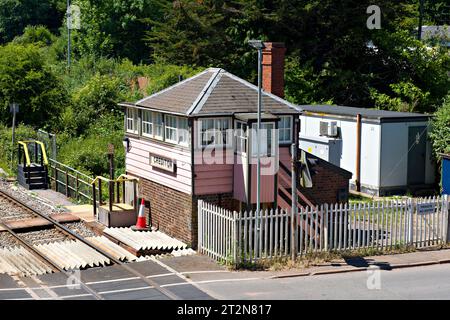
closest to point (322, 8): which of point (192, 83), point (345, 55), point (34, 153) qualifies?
point (345, 55)

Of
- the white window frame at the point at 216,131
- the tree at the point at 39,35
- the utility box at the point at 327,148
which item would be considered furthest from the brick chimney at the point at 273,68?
the tree at the point at 39,35

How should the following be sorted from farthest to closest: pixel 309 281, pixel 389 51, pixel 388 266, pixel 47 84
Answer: pixel 389 51, pixel 47 84, pixel 388 266, pixel 309 281

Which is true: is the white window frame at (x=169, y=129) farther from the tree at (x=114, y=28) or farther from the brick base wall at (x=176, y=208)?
the tree at (x=114, y=28)

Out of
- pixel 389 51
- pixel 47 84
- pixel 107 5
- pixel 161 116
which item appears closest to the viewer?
pixel 161 116

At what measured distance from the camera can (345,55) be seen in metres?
42.8

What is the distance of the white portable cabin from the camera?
2848cm

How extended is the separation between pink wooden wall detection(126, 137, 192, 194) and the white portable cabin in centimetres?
867

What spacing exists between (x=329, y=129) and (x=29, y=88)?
53.3 feet

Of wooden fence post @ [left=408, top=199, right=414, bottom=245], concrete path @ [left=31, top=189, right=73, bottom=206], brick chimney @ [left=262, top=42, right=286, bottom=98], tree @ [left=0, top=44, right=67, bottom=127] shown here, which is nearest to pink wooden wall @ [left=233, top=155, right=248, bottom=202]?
brick chimney @ [left=262, top=42, right=286, bottom=98]

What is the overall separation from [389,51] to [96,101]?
53.2 feet

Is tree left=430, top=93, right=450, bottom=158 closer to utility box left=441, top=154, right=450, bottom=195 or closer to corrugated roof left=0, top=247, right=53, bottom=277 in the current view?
utility box left=441, top=154, right=450, bottom=195

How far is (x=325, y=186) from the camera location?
22.4 m

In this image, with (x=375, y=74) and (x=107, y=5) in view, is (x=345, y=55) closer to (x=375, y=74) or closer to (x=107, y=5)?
(x=375, y=74)

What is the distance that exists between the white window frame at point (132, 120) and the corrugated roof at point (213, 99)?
57 cm
